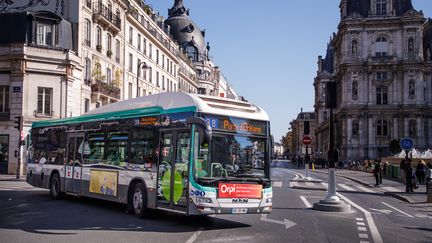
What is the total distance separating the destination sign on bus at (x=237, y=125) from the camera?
11.6 meters

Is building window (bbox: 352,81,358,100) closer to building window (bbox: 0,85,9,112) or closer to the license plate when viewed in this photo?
building window (bbox: 0,85,9,112)

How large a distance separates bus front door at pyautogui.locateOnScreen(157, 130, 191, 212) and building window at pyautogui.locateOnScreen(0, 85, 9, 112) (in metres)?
25.7

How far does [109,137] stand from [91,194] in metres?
2.00

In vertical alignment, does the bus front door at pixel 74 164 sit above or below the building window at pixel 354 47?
below

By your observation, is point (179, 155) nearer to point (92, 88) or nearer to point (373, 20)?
point (92, 88)

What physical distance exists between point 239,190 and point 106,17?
1364 inches

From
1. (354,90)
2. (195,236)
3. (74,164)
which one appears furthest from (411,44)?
(195,236)

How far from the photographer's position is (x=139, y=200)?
13016 mm

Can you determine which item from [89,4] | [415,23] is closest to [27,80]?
[89,4]

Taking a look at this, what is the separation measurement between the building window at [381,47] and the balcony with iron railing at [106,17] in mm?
44876

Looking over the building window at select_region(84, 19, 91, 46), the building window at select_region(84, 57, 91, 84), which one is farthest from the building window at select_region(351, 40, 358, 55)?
the building window at select_region(84, 57, 91, 84)

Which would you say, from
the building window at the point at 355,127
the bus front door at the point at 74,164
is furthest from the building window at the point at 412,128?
the bus front door at the point at 74,164

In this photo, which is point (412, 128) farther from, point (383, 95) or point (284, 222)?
point (284, 222)

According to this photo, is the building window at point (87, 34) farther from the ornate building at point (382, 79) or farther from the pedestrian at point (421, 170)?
the ornate building at point (382, 79)
